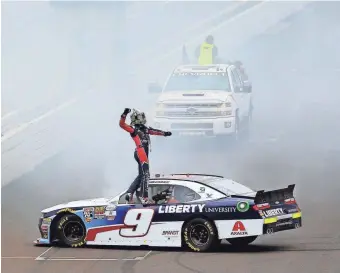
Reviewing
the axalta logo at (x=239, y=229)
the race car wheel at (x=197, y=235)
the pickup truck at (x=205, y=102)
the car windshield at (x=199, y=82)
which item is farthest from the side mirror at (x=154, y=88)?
the axalta logo at (x=239, y=229)

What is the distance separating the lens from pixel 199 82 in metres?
14.9

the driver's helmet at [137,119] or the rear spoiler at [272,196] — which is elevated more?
the driver's helmet at [137,119]

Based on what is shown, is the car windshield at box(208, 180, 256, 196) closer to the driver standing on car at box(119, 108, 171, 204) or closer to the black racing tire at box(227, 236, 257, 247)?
the black racing tire at box(227, 236, 257, 247)

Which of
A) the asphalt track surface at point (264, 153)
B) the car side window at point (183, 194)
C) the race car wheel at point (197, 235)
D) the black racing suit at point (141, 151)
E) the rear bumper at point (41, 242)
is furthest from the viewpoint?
the asphalt track surface at point (264, 153)

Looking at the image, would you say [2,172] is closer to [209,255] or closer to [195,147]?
[195,147]

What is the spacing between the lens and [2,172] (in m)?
16.0

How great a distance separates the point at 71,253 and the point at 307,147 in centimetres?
428

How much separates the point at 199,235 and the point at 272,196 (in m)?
1.00

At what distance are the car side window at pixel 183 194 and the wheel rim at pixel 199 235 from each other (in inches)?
15.6

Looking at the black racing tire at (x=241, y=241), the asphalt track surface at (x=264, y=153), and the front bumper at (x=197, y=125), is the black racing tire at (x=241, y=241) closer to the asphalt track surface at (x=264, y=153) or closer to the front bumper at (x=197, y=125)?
the asphalt track surface at (x=264, y=153)

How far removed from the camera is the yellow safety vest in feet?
50.0

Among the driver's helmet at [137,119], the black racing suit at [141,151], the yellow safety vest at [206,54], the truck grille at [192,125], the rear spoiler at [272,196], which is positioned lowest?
the rear spoiler at [272,196]

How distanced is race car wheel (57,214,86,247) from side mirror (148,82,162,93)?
319cm

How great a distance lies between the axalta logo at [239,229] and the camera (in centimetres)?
1152
